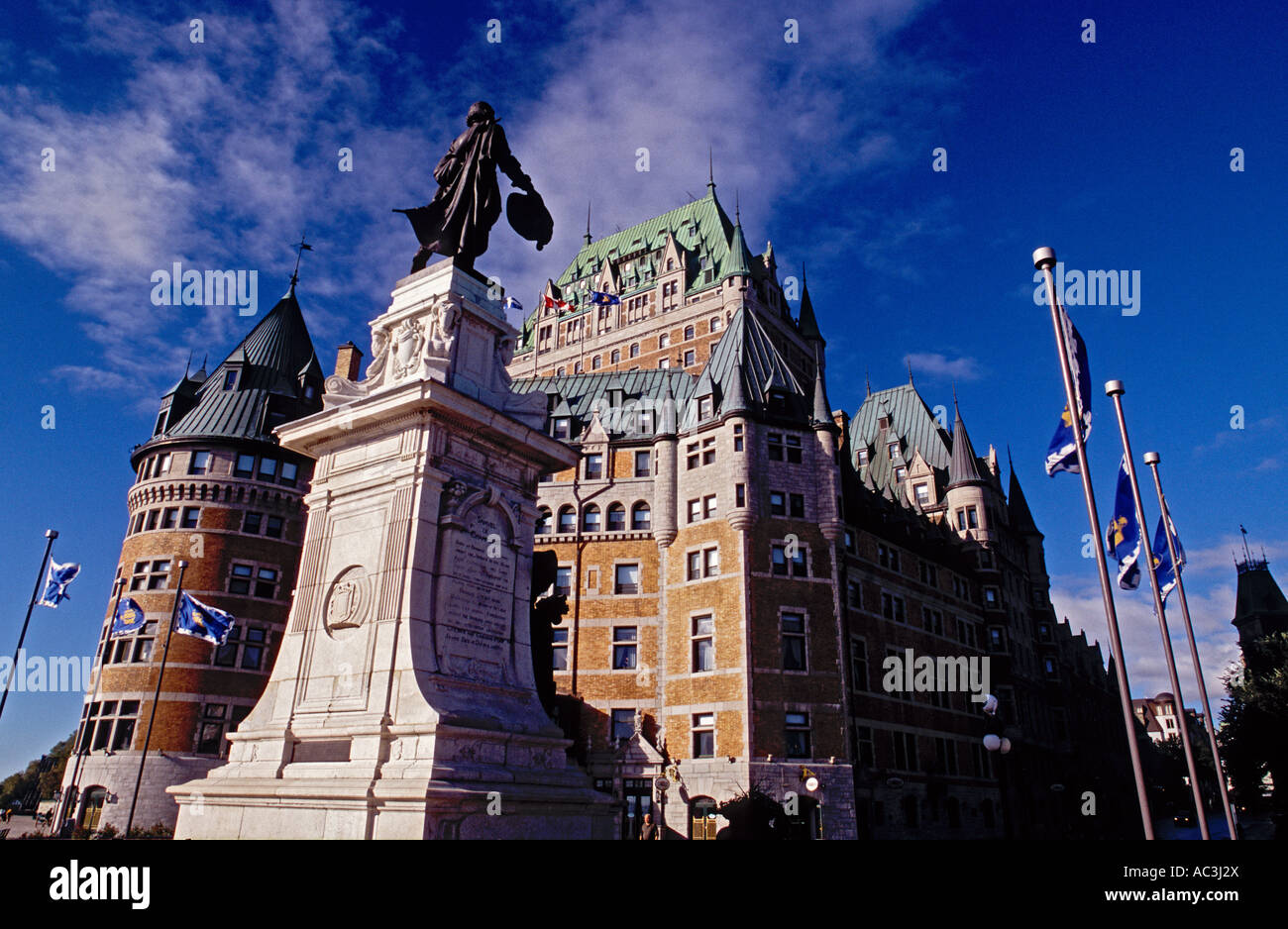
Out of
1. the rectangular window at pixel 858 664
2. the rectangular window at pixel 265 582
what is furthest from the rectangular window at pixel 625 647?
the rectangular window at pixel 265 582

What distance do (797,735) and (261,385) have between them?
3437cm

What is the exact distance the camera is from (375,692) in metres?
10.2

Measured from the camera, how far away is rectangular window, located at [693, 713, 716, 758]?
121ft

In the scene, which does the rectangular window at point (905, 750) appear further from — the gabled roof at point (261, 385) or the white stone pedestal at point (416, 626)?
the gabled roof at point (261, 385)

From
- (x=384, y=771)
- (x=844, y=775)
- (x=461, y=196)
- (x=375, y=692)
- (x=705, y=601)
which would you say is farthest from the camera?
(x=705, y=601)

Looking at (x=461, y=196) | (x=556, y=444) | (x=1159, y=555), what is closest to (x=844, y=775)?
(x=1159, y=555)

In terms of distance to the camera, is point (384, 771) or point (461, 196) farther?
point (461, 196)

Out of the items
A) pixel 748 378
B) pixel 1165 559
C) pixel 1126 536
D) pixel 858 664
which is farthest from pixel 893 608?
pixel 1126 536

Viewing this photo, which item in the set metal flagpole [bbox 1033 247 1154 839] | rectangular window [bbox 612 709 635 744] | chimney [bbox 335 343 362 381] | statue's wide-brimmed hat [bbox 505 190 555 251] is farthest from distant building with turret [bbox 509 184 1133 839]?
statue's wide-brimmed hat [bbox 505 190 555 251]

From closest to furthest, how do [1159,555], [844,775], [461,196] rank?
1. [461,196]
2. [1159,555]
3. [844,775]

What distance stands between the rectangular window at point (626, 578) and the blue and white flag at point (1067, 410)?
2842 centimetres

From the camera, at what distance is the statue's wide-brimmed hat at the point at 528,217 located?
15.0 m
